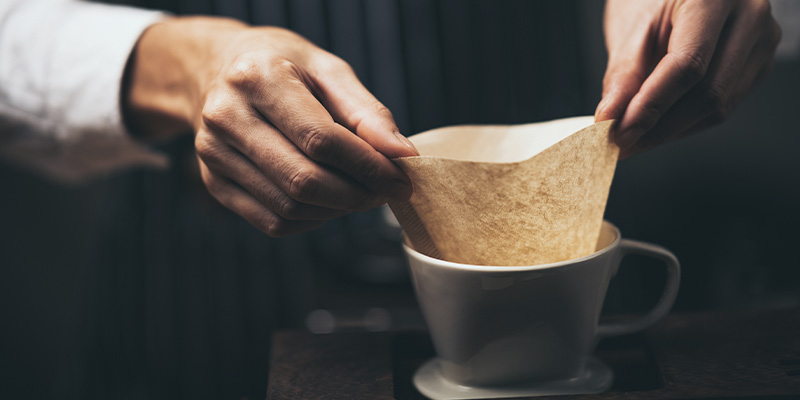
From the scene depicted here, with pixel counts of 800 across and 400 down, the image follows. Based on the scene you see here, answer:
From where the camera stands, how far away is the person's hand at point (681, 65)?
50 cm

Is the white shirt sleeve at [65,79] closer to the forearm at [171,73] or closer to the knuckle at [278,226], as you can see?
the forearm at [171,73]

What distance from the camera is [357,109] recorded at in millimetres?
492

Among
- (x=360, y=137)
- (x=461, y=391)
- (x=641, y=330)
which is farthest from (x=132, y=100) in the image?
(x=641, y=330)

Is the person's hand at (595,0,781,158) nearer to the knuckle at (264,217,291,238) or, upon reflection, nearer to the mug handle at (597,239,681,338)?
the mug handle at (597,239,681,338)

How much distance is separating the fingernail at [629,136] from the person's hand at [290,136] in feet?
0.56

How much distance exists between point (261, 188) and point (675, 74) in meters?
0.35

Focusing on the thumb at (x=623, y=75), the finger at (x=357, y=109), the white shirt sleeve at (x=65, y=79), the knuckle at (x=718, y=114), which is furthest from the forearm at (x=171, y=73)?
the knuckle at (x=718, y=114)

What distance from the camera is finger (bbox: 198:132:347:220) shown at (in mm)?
500

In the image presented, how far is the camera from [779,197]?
140 centimetres

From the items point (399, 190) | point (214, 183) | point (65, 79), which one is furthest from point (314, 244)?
point (399, 190)

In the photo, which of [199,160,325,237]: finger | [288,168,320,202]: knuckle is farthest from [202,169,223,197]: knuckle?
[288,168,320,202]: knuckle

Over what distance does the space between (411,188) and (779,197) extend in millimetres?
1272

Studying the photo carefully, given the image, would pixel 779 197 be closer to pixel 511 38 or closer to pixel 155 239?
pixel 511 38

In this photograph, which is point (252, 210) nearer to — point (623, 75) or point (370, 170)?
point (370, 170)
